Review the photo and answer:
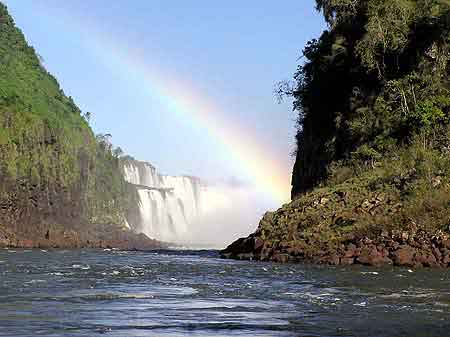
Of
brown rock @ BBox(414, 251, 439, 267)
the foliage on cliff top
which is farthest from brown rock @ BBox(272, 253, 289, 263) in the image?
the foliage on cliff top

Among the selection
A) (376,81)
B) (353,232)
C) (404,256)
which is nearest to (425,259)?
(404,256)

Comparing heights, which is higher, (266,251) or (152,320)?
(266,251)

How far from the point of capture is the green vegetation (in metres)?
96.3

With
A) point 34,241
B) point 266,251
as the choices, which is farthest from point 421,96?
point 34,241

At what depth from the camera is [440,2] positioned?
53094 mm

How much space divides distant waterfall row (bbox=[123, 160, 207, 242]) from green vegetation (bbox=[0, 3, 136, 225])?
34.7ft

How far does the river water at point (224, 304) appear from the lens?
43.2ft

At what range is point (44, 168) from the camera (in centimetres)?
10138

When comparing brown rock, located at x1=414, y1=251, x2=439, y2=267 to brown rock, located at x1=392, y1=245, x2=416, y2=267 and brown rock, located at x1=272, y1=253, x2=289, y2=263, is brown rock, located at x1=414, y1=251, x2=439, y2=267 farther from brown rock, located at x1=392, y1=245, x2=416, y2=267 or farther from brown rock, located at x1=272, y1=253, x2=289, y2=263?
brown rock, located at x1=272, y1=253, x2=289, y2=263

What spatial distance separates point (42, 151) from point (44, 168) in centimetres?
310

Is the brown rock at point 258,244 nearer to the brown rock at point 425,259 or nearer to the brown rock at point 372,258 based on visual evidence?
the brown rock at point 372,258

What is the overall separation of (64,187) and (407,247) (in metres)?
76.6

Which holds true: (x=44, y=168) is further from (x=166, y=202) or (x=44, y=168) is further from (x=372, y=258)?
(x=372, y=258)

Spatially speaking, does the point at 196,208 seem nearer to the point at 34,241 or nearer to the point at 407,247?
the point at 34,241
